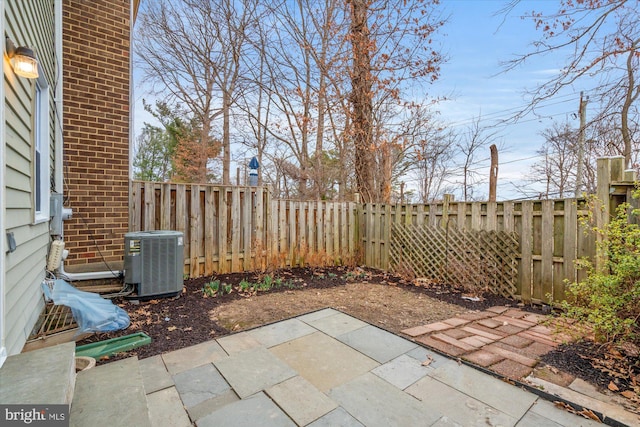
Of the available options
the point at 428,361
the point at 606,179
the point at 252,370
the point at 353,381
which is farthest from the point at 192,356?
the point at 606,179

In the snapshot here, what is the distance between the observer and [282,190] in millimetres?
13977

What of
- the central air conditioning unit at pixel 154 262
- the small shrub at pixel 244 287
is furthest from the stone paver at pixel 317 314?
the central air conditioning unit at pixel 154 262

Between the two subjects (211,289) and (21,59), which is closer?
(21,59)

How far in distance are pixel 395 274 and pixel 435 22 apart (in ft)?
20.7

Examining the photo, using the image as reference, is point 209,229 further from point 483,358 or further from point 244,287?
point 483,358

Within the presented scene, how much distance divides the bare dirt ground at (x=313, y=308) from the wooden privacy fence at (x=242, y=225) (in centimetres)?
39

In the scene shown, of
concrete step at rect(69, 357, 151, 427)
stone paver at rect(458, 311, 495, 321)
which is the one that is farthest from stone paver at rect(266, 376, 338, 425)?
stone paver at rect(458, 311, 495, 321)

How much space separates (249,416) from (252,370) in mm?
518

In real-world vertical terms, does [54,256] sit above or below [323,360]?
above

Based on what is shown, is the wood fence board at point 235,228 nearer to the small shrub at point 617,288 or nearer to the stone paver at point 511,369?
the stone paver at point 511,369

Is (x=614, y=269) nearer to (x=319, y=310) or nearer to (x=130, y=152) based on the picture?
(x=319, y=310)

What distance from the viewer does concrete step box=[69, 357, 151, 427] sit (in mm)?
1431

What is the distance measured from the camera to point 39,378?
151cm

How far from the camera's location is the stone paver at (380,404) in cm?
175
